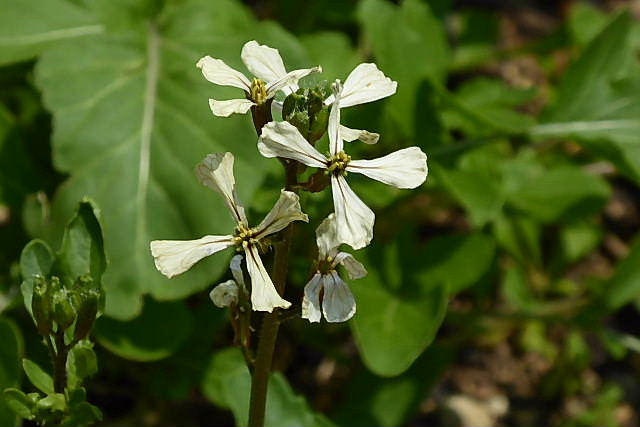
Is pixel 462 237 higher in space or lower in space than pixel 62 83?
lower

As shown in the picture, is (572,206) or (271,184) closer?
(271,184)

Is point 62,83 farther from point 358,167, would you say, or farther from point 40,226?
point 358,167

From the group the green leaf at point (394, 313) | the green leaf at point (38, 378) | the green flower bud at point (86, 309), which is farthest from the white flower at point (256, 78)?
the green leaf at point (394, 313)

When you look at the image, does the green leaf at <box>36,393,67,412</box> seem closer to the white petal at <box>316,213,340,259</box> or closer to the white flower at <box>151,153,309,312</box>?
→ the white flower at <box>151,153,309,312</box>

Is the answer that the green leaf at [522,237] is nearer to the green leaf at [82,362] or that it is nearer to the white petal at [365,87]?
the white petal at [365,87]

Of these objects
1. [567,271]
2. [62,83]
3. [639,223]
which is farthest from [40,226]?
[639,223]

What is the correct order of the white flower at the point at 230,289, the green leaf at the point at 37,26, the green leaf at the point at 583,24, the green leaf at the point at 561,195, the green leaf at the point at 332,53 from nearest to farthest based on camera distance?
1. the white flower at the point at 230,289
2. the green leaf at the point at 37,26
3. the green leaf at the point at 332,53
4. the green leaf at the point at 561,195
5. the green leaf at the point at 583,24

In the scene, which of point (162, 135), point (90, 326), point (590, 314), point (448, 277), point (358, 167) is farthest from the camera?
point (590, 314)
